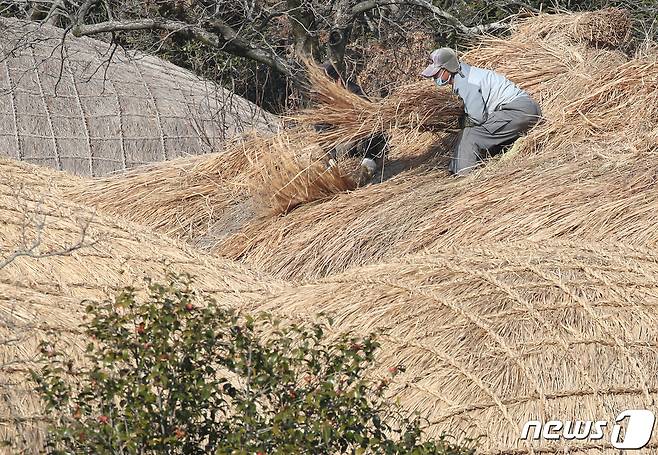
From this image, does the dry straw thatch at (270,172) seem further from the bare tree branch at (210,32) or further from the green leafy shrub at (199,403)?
the green leafy shrub at (199,403)

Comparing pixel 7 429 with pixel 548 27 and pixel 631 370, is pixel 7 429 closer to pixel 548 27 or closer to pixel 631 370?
pixel 631 370

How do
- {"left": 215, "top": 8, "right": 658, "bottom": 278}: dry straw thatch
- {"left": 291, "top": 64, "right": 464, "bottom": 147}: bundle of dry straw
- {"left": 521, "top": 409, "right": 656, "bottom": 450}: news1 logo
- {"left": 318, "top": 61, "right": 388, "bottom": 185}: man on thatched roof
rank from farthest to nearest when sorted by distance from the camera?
{"left": 318, "top": 61, "right": 388, "bottom": 185}: man on thatched roof, {"left": 291, "top": 64, "right": 464, "bottom": 147}: bundle of dry straw, {"left": 215, "top": 8, "right": 658, "bottom": 278}: dry straw thatch, {"left": 521, "top": 409, "right": 656, "bottom": 450}: news1 logo

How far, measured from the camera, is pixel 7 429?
4746mm

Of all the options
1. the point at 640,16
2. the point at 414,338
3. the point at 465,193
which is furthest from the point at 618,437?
the point at 640,16

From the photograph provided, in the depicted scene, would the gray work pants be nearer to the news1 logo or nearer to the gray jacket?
the gray jacket

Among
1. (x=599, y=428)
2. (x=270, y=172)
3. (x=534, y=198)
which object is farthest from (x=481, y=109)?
(x=599, y=428)

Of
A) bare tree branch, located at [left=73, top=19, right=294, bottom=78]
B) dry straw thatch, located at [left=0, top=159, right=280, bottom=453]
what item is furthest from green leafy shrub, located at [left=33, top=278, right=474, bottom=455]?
bare tree branch, located at [left=73, top=19, right=294, bottom=78]

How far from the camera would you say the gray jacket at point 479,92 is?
864cm

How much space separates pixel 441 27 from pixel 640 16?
2.25 metres

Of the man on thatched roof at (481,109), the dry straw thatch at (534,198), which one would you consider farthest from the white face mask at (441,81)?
the dry straw thatch at (534,198)

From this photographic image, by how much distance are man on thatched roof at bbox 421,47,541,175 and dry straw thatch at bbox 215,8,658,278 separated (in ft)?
0.48

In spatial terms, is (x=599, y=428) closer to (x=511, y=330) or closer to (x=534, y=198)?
(x=511, y=330)

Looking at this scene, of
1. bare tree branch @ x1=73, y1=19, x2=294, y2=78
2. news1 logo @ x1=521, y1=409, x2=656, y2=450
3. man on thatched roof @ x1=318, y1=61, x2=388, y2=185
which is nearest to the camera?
news1 logo @ x1=521, y1=409, x2=656, y2=450

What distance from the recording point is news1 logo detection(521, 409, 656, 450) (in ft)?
16.3
